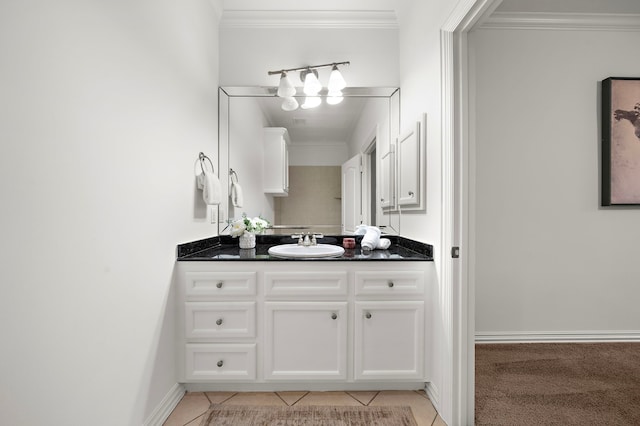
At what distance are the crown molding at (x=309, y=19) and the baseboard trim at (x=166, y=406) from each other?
2.42 metres

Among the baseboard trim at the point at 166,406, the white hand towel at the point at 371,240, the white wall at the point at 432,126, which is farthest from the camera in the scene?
the white hand towel at the point at 371,240

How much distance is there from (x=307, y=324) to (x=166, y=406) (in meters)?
0.80

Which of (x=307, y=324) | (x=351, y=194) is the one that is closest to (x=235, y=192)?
(x=351, y=194)

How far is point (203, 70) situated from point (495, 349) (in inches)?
111

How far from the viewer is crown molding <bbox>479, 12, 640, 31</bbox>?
82.8 inches

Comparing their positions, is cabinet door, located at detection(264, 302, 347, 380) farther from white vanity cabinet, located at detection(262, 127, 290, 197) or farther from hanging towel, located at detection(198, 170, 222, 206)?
white vanity cabinet, located at detection(262, 127, 290, 197)

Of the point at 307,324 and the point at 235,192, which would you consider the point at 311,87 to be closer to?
the point at 235,192

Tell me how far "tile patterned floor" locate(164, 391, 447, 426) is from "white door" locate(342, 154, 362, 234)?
3.54 ft

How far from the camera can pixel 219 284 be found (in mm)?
1568

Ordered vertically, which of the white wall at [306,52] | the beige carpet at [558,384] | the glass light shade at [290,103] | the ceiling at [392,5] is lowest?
the beige carpet at [558,384]

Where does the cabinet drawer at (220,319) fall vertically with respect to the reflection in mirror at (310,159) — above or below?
below

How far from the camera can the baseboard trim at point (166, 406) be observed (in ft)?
4.32

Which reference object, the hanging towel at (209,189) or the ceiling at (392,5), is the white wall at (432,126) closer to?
the ceiling at (392,5)

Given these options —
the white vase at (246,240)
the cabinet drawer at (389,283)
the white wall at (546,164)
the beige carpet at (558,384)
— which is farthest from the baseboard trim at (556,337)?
the white vase at (246,240)
